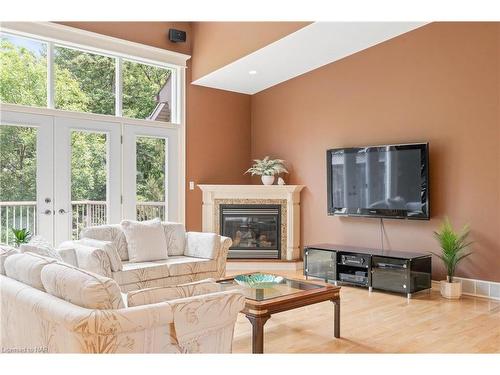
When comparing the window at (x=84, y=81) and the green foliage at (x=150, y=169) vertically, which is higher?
the window at (x=84, y=81)

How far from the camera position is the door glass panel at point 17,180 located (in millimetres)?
5230

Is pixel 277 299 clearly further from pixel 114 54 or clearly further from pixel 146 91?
pixel 114 54

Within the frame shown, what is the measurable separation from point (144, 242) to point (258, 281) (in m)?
1.73

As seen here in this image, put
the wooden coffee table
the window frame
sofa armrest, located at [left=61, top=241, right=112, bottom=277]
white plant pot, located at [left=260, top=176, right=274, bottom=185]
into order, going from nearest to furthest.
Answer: the wooden coffee table
sofa armrest, located at [left=61, top=241, right=112, bottom=277]
the window frame
white plant pot, located at [left=260, top=176, right=274, bottom=185]

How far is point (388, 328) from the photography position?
384 cm

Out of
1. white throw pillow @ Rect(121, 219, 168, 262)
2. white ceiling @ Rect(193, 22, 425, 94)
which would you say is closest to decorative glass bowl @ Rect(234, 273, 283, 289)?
white throw pillow @ Rect(121, 219, 168, 262)

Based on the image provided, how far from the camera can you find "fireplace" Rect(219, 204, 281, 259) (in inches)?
271

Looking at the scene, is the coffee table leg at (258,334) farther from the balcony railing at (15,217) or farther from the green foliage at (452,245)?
the balcony railing at (15,217)

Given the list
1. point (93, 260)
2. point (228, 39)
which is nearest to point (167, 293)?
point (93, 260)

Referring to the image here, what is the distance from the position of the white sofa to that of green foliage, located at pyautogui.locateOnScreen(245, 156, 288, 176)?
2047 mm

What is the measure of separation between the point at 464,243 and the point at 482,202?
489 mm

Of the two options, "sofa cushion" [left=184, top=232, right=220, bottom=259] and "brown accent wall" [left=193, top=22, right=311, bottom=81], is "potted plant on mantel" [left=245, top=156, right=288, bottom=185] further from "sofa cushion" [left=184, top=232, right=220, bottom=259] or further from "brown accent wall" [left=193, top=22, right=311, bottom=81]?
"sofa cushion" [left=184, top=232, right=220, bottom=259]

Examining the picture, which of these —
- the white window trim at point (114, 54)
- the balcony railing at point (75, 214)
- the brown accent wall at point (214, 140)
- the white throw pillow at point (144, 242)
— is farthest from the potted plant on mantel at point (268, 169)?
the white throw pillow at point (144, 242)

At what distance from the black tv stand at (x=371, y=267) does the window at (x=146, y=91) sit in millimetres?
2922
